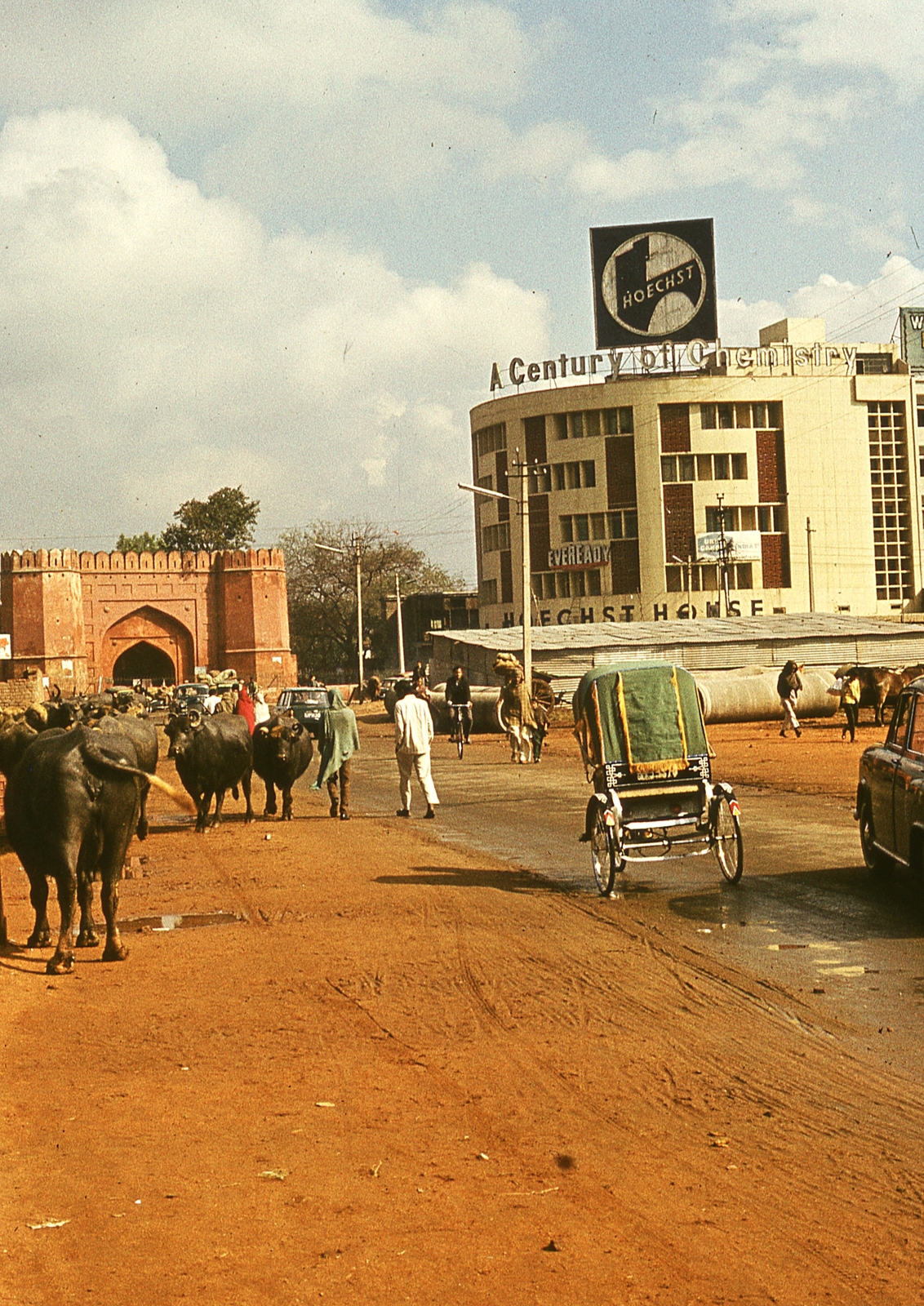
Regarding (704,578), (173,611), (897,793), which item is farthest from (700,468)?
(897,793)

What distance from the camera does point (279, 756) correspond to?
20.3 metres

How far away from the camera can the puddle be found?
36.9 ft

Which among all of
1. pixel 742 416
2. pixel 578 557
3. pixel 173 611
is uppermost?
pixel 742 416

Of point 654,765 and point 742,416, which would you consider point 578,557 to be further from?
point 654,765

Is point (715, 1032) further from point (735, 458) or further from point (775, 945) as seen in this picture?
point (735, 458)

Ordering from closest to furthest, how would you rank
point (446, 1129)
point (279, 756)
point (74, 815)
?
point (446, 1129)
point (74, 815)
point (279, 756)

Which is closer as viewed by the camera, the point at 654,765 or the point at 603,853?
the point at 603,853

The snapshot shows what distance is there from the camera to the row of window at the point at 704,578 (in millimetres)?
80000

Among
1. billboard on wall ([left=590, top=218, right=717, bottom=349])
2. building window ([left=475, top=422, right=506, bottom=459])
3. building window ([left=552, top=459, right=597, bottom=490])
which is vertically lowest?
building window ([left=552, top=459, right=597, bottom=490])

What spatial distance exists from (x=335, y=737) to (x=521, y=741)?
12029 millimetres

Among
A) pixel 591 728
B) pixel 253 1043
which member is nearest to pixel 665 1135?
pixel 253 1043

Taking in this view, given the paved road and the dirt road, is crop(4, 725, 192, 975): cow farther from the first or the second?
the paved road

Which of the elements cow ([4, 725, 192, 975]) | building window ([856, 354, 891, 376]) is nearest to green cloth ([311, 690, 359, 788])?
cow ([4, 725, 192, 975])

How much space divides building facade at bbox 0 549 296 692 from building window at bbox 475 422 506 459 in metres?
13.8
